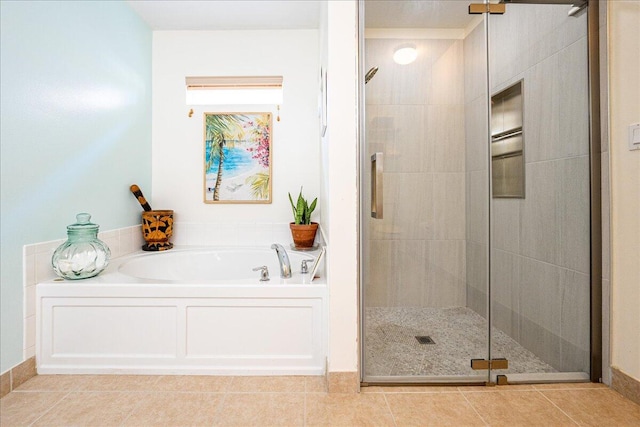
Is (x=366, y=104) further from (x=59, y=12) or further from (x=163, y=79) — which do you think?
(x=163, y=79)

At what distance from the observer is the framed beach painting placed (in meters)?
3.24

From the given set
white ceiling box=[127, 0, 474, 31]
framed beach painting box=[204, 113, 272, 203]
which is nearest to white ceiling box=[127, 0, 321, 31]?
white ceiling box=[127, 0, 474, 31]

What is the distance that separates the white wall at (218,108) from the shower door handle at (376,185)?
5.14 ft

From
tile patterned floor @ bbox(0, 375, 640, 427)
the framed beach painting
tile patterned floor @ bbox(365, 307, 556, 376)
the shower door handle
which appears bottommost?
tile patterned floor @ bbox(0, 375, 640, 427)

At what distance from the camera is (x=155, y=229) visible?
2979 millimetres

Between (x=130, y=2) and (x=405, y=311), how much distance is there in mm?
2957

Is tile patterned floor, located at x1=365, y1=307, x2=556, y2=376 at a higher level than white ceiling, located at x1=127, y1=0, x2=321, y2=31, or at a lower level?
lower

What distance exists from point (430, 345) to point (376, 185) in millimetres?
829

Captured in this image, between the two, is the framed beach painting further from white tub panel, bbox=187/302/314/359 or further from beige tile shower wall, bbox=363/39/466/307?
beige tile shower wall, bbox=363/39/466/307

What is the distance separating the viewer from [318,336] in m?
1.91

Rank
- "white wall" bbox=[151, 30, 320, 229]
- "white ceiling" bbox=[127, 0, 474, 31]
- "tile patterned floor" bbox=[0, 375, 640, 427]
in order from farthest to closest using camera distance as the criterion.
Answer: "white wall" bbox=[151, 30, 320, 229] < "white ceiling" bbox=[127, 0, 474, 31] < "tile patterned floor" bbox=[0, 375, 640, 427]

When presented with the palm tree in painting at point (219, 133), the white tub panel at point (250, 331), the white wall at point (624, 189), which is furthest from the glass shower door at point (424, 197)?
the palm tree in painting at point (219, 133)

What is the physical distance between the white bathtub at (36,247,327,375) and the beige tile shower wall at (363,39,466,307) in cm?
44

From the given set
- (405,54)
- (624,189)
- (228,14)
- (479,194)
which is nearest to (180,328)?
(479,194)
